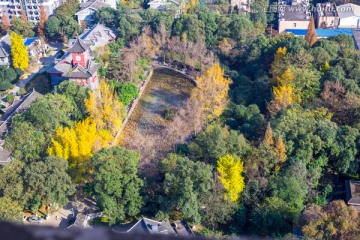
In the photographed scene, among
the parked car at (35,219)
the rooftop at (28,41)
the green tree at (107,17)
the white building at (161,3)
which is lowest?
the parked car at (35,219)

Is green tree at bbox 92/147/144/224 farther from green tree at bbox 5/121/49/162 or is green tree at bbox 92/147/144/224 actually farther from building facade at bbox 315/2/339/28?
building facade at bbox 315/2/339/28

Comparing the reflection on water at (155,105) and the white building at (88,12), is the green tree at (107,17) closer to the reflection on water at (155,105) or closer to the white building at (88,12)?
the white building at (88,12)

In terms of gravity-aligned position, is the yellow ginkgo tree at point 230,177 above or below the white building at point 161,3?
below

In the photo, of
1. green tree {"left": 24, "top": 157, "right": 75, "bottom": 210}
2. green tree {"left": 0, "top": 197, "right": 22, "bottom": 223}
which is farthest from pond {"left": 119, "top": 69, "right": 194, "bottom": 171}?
green tree {"left": 0, "top": 197, "right": 22, "bottom": 223}

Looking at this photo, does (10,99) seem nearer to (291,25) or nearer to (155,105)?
(155,105)

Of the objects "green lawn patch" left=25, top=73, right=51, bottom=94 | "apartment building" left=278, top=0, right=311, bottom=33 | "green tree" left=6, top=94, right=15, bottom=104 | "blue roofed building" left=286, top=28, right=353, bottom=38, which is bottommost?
"green tree" left=6, top=94, right=15, bottom=104

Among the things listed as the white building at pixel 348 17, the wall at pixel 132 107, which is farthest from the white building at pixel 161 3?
the white building at pixel 348 17
